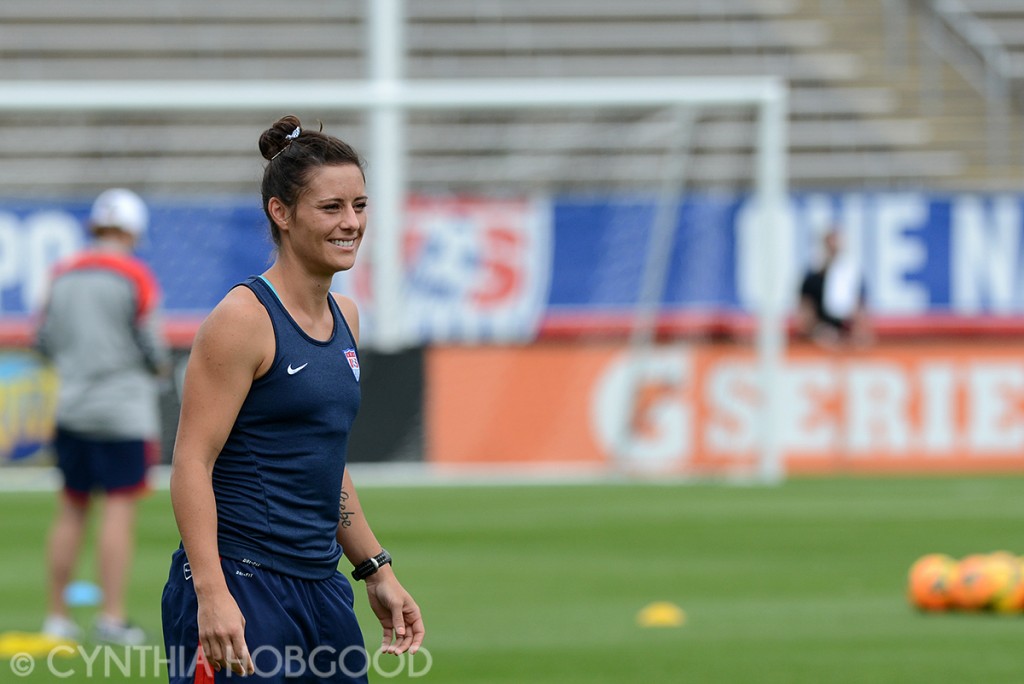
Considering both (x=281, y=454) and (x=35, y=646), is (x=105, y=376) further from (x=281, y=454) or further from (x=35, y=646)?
(x=281, y=454)

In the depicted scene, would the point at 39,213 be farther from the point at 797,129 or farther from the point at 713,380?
the point at 797,129

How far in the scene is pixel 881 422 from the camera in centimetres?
2131

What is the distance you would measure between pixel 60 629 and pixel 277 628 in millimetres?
5027

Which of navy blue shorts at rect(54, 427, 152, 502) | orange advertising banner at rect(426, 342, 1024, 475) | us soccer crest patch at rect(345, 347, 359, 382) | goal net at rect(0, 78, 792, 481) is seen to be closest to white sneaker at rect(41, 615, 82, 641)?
navy blue shorts at rect(54, 427, 152, 502)

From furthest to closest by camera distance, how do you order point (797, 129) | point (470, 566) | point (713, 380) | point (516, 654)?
point (797, 129) < point (713, 380) < point (470, 566) < point (516, 654)

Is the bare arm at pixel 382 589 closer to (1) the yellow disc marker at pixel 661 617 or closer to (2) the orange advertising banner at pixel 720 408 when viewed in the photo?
(1) the yellow disc marker at pixel 661 617

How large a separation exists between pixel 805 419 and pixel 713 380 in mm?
1235

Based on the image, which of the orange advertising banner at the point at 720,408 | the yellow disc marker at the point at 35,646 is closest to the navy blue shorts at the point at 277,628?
the yellow disc marker at the point at 35,646

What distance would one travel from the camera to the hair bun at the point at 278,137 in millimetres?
4914

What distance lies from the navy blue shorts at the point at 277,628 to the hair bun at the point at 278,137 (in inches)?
39.3

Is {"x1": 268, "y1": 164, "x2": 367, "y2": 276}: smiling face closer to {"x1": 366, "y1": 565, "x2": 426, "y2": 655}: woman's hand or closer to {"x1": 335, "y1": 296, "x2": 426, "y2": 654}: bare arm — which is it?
{"x1": 335, "y1": 296, "x2": 426, "y2": 654}: bare arm

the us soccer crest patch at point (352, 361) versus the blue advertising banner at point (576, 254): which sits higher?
the blue advertising banner at point (576, 254)

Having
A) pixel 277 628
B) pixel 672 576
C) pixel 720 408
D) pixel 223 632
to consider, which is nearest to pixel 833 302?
pixel 720 408

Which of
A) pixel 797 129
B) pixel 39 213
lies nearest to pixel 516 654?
pixel 39 213
